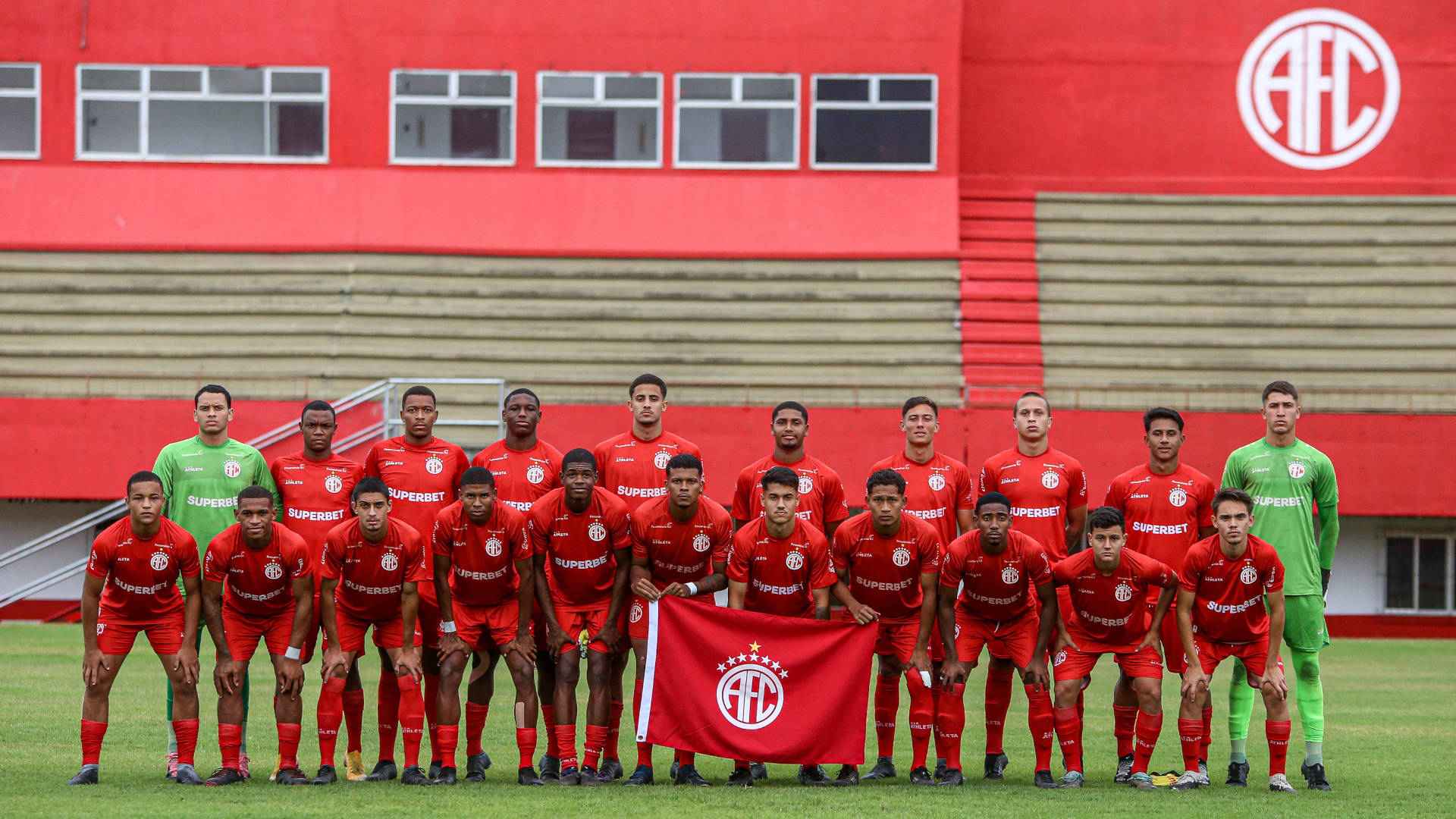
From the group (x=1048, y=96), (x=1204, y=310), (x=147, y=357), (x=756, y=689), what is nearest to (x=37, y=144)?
(x=147, y=357)

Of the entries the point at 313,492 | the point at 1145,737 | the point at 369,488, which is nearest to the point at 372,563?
the point at 369,488

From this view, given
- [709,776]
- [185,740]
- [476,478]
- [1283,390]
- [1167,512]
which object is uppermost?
[1283,390]

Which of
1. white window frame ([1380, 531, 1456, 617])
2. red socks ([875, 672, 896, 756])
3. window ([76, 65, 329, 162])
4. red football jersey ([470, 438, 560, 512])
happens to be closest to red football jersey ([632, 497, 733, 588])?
red football jersey ([470, 438, 560, 512])

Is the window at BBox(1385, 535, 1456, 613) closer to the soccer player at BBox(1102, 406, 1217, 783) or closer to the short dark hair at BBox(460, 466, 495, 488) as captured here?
the soccer player at BBox(1102, 406, 1217, 783)

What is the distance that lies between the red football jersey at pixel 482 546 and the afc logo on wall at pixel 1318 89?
56.1ft

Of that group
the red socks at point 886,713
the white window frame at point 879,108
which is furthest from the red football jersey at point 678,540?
the white window frame at point 879,108

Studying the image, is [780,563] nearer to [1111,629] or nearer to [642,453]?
[642,453]

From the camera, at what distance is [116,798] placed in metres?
9.15

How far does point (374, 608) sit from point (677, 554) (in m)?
1.80

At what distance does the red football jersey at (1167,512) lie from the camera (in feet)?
36.3

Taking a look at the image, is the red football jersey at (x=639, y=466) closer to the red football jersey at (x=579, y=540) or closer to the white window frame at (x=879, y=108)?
the red football jersey at (x=579, y=540)

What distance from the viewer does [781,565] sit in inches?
414

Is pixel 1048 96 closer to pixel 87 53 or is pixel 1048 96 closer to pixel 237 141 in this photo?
pixel 237 141

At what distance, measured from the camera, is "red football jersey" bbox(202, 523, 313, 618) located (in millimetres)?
10148
